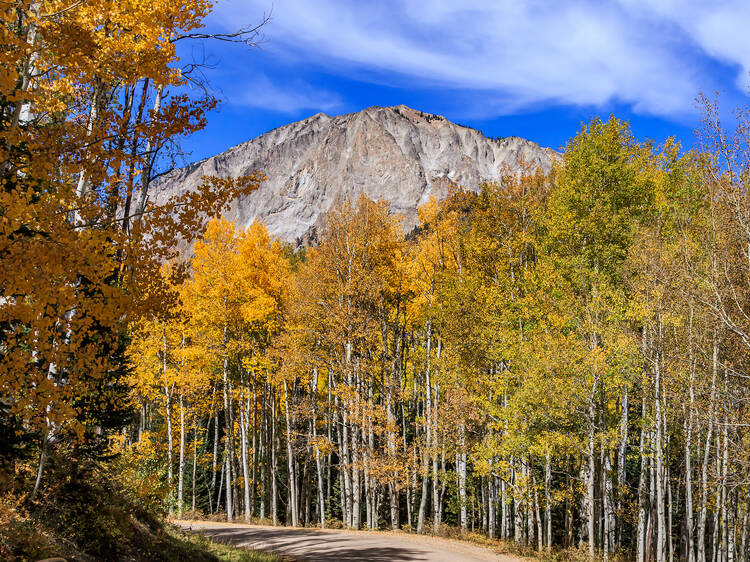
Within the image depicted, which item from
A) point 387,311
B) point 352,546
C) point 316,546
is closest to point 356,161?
point 387,311

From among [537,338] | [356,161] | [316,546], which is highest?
[356,161]

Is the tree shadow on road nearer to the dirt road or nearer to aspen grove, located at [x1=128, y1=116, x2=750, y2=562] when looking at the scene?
the dirt road

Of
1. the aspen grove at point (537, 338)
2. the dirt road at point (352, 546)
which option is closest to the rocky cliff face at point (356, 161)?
the aspen grove at point (537, 338)

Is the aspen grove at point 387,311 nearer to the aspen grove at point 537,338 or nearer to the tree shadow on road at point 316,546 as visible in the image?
the aspen grove at point 537,338

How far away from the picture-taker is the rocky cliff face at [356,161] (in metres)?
132

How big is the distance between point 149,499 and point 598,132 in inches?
598

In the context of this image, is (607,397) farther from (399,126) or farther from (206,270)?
(399,126)

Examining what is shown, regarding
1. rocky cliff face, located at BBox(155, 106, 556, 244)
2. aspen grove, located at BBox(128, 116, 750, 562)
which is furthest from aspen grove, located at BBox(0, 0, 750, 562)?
rocky cliff face, located at BBox(155, 106, 556, 244)

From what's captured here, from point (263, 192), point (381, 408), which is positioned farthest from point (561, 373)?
point (263, 192)

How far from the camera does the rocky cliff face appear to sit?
432 feet

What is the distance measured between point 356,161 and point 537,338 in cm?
13318

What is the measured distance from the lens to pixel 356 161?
141250mm

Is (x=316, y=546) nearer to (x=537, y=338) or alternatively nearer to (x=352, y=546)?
(x=352, y=546)

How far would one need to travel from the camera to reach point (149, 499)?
320 inches
